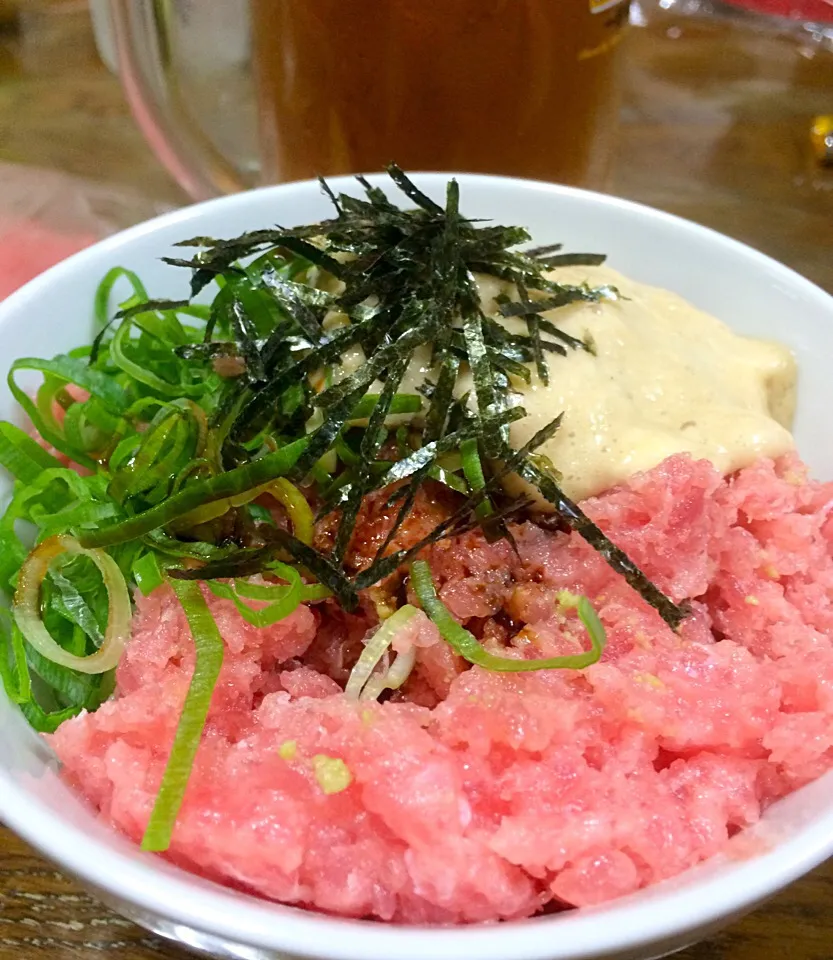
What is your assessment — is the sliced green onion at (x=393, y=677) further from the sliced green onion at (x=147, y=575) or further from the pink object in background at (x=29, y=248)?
the pink object in background at (x=29, y=248)

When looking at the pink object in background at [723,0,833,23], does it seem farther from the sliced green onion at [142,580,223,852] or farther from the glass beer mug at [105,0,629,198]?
the sliced green onion at [142,580,223,852]

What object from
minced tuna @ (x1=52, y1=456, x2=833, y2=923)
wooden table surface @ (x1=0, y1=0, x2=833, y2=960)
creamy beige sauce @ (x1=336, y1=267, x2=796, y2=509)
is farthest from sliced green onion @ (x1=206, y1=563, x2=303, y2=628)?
wooden table surface @ (x1=0, y1=0, x2=833, y2=960)

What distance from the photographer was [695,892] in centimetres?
87

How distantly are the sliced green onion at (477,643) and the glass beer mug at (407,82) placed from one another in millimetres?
1250

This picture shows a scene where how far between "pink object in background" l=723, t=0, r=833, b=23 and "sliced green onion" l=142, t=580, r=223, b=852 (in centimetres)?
352

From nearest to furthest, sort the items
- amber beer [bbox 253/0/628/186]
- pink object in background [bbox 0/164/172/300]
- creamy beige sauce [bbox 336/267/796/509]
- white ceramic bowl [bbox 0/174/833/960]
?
1. white ceramic bowl [bbox 0/174/833/960]
2. creamy beige sauce [bbox 336/267/796/509]
3. amber beer [bbox 253/0/628/186]
4. pink object in background [bbox 0/164/172/300]

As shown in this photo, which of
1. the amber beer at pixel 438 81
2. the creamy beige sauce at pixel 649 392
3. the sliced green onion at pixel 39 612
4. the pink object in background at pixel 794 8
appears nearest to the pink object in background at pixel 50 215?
the amber beer at pixel 438 81

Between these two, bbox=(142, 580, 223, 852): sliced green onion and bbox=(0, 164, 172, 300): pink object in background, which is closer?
bbox=(142, 580, 223, 852): sliced green onion

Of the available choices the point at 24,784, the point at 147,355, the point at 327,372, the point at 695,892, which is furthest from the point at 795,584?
the point at 147,355

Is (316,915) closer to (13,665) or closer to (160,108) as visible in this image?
(13,665)

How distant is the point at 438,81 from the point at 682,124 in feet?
5.77

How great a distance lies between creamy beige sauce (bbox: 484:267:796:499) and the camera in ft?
4.54

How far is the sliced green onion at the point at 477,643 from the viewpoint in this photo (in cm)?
104

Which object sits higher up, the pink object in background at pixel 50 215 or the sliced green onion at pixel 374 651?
the pink object in background at pixel 50 215
